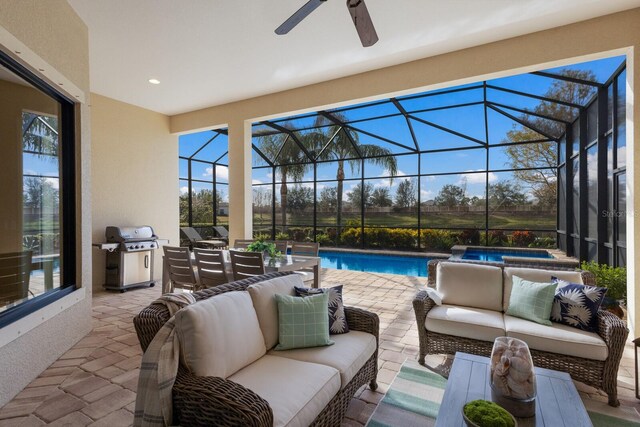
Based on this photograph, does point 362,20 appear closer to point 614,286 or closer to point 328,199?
point 614,286

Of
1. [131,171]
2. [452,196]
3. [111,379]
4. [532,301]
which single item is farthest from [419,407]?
[452,196]

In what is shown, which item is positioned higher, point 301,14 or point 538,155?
point 301,14

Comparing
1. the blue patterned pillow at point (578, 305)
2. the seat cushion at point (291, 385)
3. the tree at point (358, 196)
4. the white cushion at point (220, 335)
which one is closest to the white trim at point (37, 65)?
the white cushion at point (220, 335)

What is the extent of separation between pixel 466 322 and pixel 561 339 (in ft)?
2.10

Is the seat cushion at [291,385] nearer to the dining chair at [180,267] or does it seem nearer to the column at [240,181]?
the dining chair at [180,267]

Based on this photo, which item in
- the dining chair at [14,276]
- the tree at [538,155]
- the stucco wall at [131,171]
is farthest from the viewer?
the tree at [538,155]

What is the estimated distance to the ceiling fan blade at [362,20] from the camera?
102 inches

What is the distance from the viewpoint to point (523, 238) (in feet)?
29.6

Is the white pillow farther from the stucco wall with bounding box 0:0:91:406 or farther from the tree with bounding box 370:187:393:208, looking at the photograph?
the tree with bounding box 370:187:393:208

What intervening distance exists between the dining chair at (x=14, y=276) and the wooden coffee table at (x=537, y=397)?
3.20 m

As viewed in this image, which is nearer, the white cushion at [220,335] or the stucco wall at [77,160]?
the white cushion at [220,335]

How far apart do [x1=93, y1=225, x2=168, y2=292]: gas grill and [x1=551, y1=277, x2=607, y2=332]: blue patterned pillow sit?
582 centimetres

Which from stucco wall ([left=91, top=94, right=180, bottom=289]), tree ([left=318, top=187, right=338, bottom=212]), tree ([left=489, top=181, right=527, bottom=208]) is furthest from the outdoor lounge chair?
tree ([left=489, top=181, right=527, bottom=208])

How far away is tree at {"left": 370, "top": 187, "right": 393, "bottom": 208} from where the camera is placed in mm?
10844
